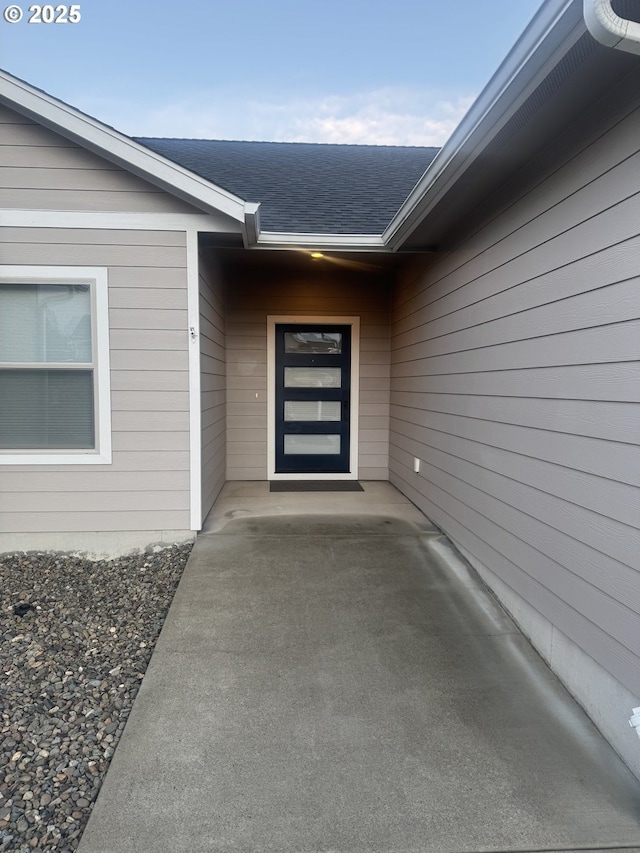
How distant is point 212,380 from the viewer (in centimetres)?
486

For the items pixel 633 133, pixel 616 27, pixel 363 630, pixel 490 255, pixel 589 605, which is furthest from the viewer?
pixel 490 255

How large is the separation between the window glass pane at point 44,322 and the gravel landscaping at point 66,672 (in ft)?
5.04

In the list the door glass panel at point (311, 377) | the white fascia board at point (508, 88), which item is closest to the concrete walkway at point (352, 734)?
the white fascia board at point (508, 88)

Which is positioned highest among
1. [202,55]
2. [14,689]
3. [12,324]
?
[202,55]

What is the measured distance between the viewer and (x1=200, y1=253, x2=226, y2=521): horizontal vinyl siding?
4.22 m

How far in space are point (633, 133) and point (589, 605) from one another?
1851 millimetres

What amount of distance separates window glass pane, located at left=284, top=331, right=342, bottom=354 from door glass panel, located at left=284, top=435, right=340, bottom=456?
3.38 ft

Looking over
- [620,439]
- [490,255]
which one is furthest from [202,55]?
[620,439]

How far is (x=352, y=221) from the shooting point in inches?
186

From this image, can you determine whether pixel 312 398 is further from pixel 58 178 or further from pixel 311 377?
pixel 58 178

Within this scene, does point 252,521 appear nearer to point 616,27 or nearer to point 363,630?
point 363,630

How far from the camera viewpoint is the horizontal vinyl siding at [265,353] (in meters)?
5.93

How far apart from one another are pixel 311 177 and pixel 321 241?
250 cm

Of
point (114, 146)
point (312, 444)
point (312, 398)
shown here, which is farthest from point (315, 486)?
point (114, 146)
